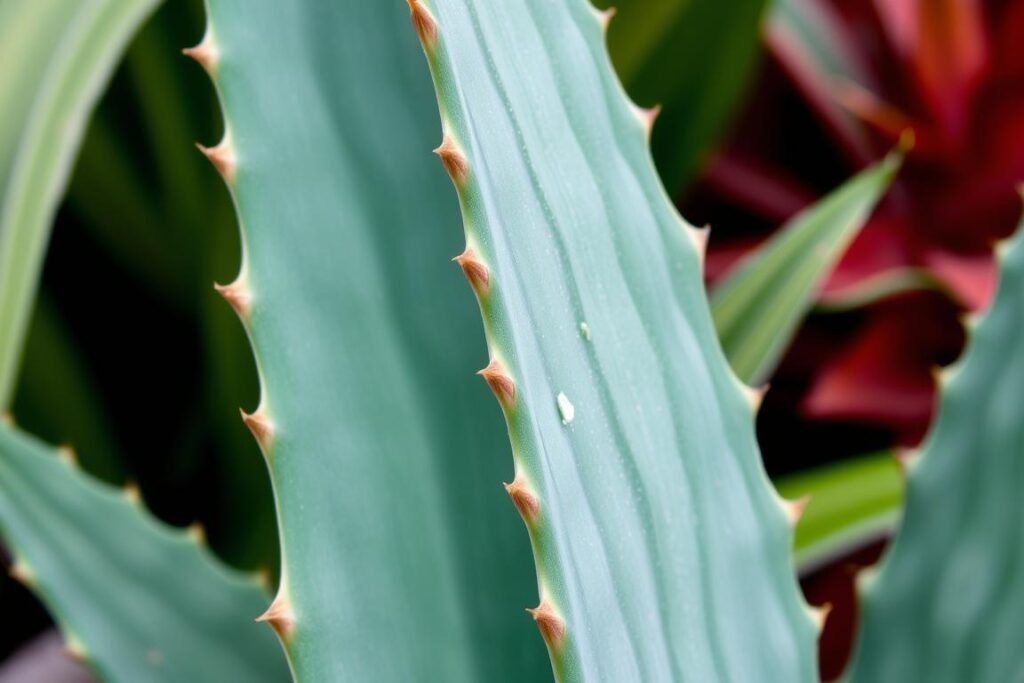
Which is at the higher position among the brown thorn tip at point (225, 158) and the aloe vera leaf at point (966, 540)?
the brown thorn tip at point (225, 158)

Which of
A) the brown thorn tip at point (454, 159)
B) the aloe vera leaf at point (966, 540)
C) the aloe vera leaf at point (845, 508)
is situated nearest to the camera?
the brown thorn tip at point (454, 159)

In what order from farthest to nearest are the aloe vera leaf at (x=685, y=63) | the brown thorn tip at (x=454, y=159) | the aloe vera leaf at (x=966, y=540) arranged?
the aloe vera leaf at (x=685, y=63), the aloe vera leaf at (x=966, y=540), the brown thorn tip at (x=454, y=159)

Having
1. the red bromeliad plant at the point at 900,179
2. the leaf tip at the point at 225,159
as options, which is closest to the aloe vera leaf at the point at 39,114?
the leaf tip at the point at 225,159

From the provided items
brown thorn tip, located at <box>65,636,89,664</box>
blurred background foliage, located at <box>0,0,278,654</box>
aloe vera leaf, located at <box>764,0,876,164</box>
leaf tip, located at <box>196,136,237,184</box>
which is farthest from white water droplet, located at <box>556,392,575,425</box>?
aloe vera leaf, located at <box>764,0,876,164</box>

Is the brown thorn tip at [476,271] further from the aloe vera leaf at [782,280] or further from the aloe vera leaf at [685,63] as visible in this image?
the aloe vera leaf at [685,63]

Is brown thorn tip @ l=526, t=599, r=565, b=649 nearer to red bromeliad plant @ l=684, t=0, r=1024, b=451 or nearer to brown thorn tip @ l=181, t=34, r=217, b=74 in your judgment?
brown thorn tip @ l=181, t=34, r=217, b=74

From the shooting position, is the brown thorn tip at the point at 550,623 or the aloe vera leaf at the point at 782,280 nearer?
the brown thorn tip at the point at 550,623

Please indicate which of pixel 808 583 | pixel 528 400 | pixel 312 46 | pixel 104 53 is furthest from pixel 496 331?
pixel 808 583
